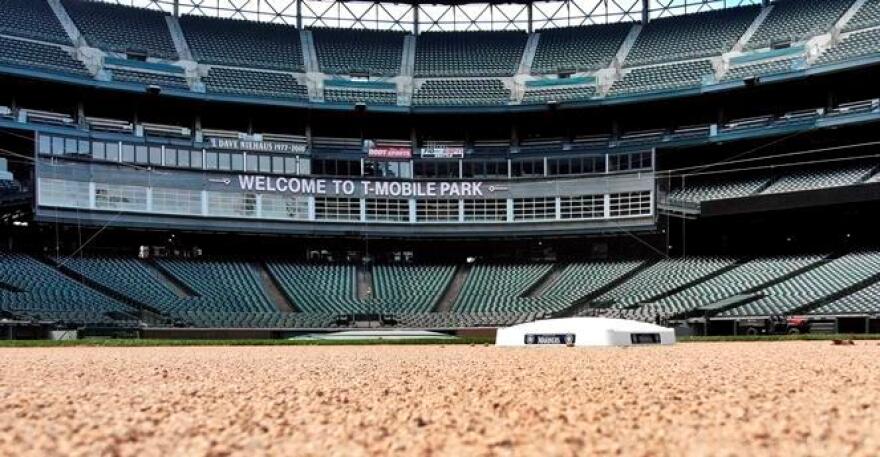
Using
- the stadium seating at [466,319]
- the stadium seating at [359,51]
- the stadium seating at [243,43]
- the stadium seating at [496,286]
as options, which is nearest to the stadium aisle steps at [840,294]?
the stadium seating at [466,319]

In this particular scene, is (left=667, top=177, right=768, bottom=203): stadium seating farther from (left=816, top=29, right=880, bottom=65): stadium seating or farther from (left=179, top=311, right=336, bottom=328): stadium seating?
(left=179, top=311, right=336, bottom=328): stadium seating

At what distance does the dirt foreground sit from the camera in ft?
18.4

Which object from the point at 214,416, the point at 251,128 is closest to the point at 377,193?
the point at 251,128

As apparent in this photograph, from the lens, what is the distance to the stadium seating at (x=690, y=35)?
64625 mm

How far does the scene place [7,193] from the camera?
52.9 m

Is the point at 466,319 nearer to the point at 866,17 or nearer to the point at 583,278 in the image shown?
the point at 583,278

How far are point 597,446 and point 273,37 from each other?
68.4m

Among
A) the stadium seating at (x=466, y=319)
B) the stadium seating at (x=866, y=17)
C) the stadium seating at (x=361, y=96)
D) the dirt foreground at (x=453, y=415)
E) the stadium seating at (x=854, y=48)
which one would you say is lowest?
the stadium seating at (x=466, y=319)

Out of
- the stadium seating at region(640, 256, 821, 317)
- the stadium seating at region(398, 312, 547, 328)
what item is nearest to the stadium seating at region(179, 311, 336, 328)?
the stadium seating at region(398, 312, 547, 328)

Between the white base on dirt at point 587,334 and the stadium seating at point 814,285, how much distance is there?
→ 15809 mm

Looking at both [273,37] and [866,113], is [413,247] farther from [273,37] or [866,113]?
[866,113]

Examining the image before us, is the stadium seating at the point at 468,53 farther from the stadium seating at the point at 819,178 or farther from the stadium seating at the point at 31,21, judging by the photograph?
the stadium seating at the point at 31,21

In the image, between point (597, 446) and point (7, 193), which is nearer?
point (597, 446)

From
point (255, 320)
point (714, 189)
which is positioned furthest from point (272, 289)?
point (714, 189)
